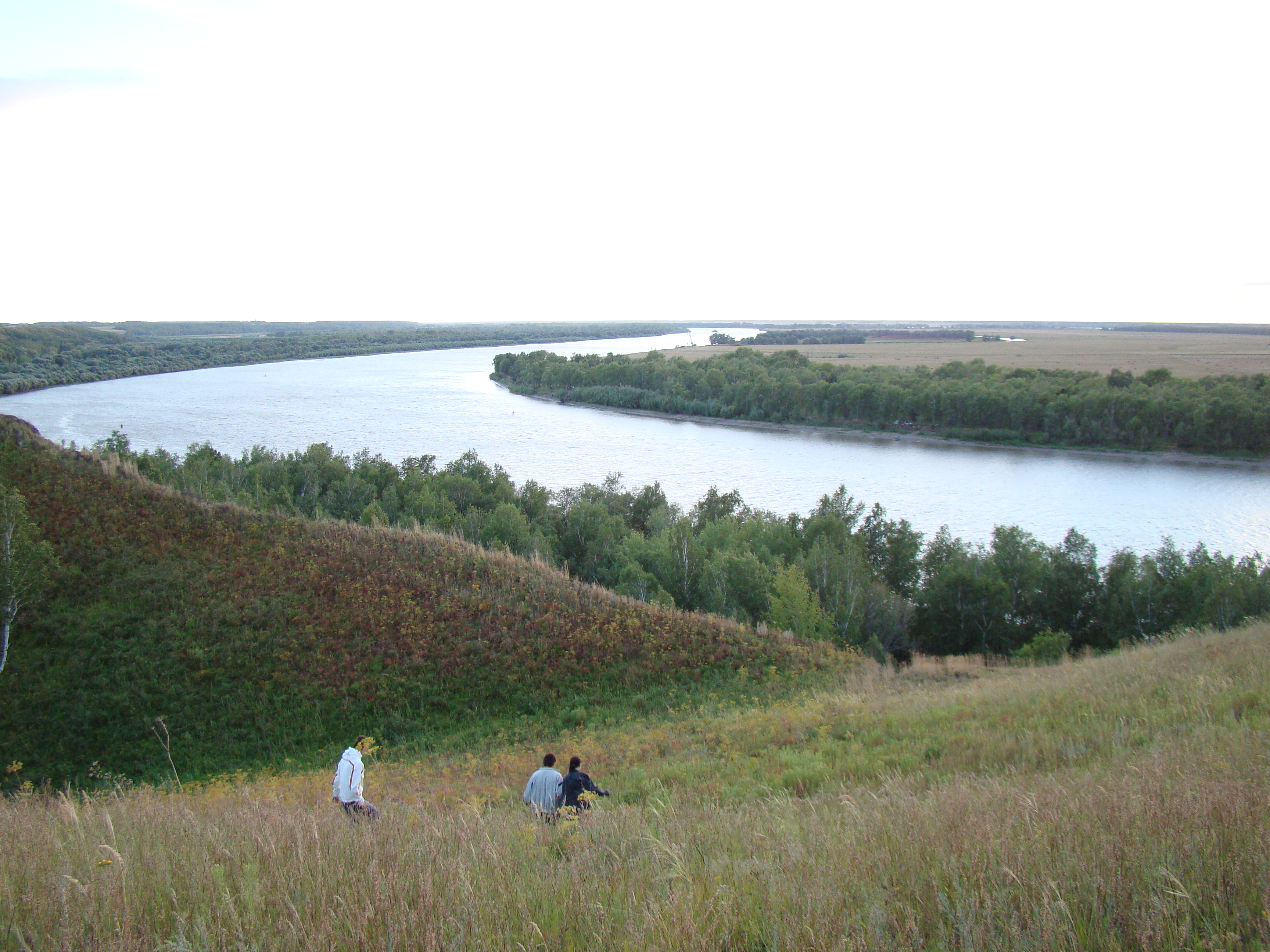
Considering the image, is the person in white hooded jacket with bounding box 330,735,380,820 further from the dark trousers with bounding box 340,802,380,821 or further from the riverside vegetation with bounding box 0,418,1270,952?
the riverside vegetation with bounding box 0,418,1270,952

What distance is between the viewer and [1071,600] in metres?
22.7

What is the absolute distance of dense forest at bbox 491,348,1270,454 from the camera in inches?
2076

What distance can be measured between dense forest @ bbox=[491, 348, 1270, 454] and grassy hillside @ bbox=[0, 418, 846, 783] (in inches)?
2078

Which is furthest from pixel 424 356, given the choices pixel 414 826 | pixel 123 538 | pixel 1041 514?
pixel 414 826

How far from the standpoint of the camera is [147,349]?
414 ft

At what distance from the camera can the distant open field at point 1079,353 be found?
92250 millimetres

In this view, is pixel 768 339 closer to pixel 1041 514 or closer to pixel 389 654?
pixel 1041 514

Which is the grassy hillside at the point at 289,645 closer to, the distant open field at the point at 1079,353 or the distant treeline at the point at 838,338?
the distant open field at the point at 1079,353

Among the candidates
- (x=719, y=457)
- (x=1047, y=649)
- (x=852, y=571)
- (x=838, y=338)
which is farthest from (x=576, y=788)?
(x=838, y=338)

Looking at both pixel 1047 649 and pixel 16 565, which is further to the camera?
pixel 1047 649

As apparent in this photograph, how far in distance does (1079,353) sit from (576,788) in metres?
142

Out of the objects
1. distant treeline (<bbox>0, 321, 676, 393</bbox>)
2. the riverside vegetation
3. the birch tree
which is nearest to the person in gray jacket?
the riverside vegetation

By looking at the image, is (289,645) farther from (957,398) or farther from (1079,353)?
(1079,353)

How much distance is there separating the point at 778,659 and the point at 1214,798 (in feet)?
33.8
